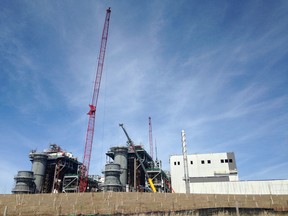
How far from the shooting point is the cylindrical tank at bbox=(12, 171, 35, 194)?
72312 mm

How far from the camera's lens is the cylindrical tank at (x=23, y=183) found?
72.3 m

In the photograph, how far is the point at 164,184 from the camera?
83250 millimetres

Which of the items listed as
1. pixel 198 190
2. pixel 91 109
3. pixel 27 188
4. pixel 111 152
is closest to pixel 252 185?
pixel 198 190

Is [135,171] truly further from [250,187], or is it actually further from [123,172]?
[250,187]

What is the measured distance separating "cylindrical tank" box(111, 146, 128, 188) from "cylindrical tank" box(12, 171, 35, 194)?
29.4 metres

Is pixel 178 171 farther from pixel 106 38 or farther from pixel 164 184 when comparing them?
pixel 106 38

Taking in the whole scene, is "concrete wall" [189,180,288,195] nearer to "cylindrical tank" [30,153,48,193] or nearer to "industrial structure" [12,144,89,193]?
"industrial structure" [12,144,89,193]

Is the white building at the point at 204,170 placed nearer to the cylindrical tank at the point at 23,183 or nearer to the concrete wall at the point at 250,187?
the concrete wall at the point at 250,187

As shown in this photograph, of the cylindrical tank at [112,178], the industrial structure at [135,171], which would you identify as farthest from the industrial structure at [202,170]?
the cylindrical tank at [112,178]

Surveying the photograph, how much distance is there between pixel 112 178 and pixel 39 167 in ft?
95.5

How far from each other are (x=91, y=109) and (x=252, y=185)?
6113 centimetres

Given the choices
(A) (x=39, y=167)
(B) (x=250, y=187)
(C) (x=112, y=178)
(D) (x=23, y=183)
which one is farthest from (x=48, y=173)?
(B) (x=250, y=187)

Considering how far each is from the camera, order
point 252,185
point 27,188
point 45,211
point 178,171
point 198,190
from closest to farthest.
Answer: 1. point 45,211
2. point 252,185
3. point 198,190
4. point 27,188
5. point 178,171

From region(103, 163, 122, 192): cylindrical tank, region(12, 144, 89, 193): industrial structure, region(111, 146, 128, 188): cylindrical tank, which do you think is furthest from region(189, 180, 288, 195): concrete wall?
region(12, 144, 89, 193): industrial structure
